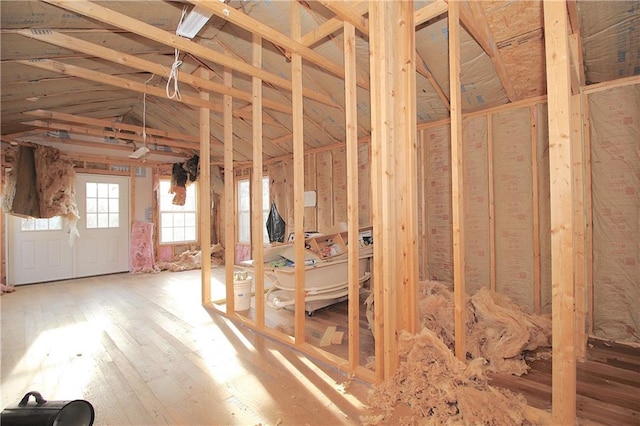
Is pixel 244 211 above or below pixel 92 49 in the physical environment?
below

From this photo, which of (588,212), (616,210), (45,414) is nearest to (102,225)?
(45,414)

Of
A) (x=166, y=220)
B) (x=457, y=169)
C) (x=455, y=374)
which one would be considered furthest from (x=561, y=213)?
(x=166, y=220)

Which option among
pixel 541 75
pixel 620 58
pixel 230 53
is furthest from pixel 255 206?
pixel 620 58

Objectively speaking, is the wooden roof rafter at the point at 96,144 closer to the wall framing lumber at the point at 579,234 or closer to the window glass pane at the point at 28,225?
→ the window glass pane at the point at 28,225

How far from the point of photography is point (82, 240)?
6258 millimetres

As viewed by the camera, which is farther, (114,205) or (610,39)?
(114,205)

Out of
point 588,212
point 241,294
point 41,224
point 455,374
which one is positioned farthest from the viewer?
point 41,224

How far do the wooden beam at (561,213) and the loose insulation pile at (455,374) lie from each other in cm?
36

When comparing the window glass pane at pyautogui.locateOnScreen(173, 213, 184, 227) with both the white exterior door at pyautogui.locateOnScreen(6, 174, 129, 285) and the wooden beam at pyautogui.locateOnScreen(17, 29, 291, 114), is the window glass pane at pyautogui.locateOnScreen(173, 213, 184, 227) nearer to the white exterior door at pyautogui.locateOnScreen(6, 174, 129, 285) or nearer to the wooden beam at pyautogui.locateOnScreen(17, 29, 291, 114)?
the white exterior door at pyautogui.locateOnScreen(6, 174, 129, 285)

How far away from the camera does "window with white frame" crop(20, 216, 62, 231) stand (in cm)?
561

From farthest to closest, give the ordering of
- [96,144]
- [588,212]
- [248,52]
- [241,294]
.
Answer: [96,144], [241,294], [248,52], [588,212]

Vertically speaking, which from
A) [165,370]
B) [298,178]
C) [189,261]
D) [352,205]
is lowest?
[165,370]

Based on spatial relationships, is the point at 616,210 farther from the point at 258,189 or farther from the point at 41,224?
the point at 41,224

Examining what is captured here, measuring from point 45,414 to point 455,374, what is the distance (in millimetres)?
2159
